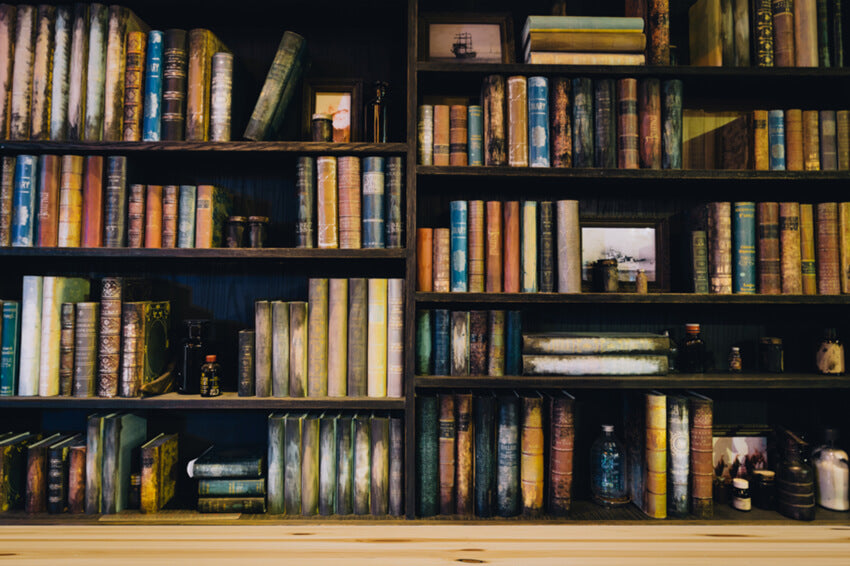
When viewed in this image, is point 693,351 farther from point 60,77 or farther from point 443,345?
point 60,77

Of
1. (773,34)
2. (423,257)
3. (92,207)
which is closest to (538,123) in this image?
(423,257)

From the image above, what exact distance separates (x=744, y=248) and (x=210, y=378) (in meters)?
1.60

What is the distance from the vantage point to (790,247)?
139cm

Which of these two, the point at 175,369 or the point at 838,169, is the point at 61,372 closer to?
the point at 175,369

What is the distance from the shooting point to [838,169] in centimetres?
140

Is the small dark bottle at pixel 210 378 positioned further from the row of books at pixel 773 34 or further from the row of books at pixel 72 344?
the row of books at pixel 773 34

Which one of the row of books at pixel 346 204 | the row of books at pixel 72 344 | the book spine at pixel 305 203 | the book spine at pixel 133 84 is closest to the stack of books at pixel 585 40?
the row of books at pixel 346 204

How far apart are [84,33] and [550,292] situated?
153cm

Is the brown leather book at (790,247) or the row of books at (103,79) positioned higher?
the row of books at (103,79)

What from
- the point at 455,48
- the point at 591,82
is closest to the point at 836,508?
the point at 591,82

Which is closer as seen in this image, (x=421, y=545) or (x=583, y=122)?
(x=421, y=545)

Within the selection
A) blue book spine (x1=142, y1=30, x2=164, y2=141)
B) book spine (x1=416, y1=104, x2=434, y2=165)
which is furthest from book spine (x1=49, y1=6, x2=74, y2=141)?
book spine (x1=416, y1=104, x2=434, y2=165)

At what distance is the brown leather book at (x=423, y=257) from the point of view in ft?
4.58

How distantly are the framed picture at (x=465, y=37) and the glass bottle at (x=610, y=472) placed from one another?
4.04 feet
